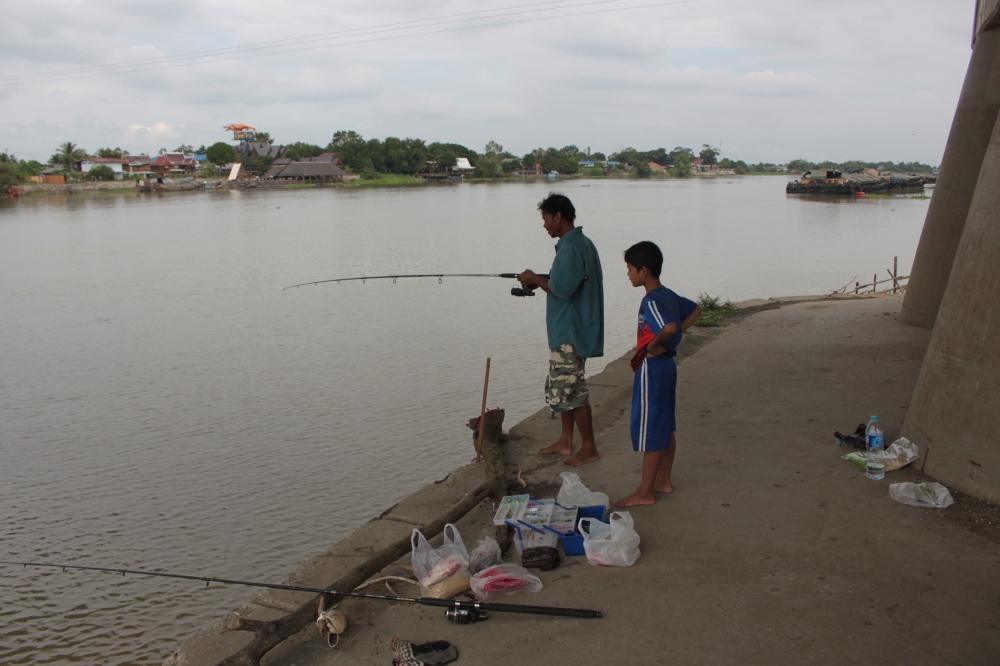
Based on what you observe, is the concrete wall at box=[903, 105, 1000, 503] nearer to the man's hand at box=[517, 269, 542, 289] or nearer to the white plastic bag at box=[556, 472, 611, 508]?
the white plastic bag at box=[556, 472, 611, 508]

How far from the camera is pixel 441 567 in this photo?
12.4 feet

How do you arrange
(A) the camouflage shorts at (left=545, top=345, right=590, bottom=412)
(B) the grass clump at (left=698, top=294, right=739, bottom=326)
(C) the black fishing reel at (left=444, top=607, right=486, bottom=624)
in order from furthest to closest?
(B) the grass clump at (left=698, top=294, right=739, bottom=326), (A) the camouflage shorts at (left=545, top=345, right=590, bottom=412), (C) the black fishing reel at (left=444, top=607, right=486, bottom=624)

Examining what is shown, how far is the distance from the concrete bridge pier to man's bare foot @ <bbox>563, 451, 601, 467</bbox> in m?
5.21

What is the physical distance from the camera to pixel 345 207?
5362cm

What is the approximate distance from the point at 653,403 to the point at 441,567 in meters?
1.42

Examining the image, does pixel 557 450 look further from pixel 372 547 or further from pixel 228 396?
pixel 228 396

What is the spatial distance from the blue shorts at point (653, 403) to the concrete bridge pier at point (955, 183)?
5.67m

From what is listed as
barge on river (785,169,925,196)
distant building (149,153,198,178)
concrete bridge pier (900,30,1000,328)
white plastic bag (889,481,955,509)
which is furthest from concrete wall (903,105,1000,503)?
distant building (149,153,198,178)

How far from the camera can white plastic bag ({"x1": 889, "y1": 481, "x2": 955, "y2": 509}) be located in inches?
168

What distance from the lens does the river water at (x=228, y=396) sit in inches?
237

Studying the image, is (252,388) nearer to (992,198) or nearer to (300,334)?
(300,334)

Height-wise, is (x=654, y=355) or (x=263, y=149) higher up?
(x=263, y=149)

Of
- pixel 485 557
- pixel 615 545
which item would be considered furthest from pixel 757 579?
pixel 485 557

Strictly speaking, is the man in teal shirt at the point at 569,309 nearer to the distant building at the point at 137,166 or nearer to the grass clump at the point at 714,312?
the grass clump at the point at 714,312
